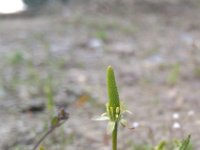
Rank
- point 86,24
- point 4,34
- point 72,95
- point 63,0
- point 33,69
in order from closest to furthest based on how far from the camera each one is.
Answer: point 72,95 → point 33,69 → point 4,34 → point 86,24 → point 63,0

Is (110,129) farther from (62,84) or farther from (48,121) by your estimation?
(62,84)

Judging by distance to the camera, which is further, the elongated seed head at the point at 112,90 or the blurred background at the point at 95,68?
the blurred background at the point at 95,68

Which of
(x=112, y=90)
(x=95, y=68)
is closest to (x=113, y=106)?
(x=112, y=90)

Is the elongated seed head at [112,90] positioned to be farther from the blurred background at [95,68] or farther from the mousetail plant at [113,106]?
the blurred background at [95,68]

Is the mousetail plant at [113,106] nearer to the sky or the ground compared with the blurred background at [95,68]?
nearer to the sky

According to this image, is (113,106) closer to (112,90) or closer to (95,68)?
(112,90)

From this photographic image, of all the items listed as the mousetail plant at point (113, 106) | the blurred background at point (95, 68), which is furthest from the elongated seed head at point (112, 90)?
the blurred background at point (95, 68)

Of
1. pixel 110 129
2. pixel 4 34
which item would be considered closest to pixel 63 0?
pixel 4 34

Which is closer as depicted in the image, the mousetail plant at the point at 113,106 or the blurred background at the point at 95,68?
the mousetail plant at the point at 113,106

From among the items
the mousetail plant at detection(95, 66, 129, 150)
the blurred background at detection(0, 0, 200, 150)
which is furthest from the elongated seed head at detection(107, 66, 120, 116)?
the blurred background at detection(0, 0, 200, 150)
